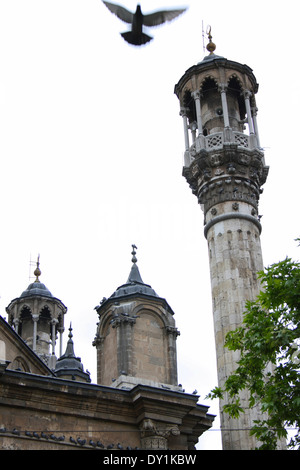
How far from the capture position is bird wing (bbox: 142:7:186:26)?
36.9 ft

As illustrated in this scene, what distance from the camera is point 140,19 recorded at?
11.4 meters

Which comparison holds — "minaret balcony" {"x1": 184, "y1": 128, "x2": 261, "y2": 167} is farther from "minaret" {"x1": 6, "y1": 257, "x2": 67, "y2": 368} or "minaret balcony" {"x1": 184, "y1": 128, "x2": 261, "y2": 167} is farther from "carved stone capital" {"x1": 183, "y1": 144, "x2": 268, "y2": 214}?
"minaret" {"x1": 6, "y1": 257, "x2": 67, "y2": 368}

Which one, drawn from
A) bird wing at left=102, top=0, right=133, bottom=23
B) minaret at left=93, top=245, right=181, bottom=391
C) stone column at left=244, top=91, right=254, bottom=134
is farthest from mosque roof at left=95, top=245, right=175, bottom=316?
bird wing at left=102, top=0, right=133, bottom=23

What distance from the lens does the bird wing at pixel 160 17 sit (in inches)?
443

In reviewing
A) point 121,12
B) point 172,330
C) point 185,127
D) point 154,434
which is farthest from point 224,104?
point 121,12

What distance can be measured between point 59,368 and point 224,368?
7619 mm

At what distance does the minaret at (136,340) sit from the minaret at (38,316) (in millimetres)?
14490

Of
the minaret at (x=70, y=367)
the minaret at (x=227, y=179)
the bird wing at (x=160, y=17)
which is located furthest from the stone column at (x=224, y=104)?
the bird wing at (x=160, y=17)

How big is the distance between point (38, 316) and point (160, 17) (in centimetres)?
2864

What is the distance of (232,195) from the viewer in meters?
29.3

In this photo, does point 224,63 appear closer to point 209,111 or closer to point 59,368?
point 209,111

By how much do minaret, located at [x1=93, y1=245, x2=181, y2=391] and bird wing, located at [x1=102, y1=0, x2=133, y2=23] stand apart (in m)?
12.2

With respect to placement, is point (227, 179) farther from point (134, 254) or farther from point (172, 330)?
point (172, 330)
